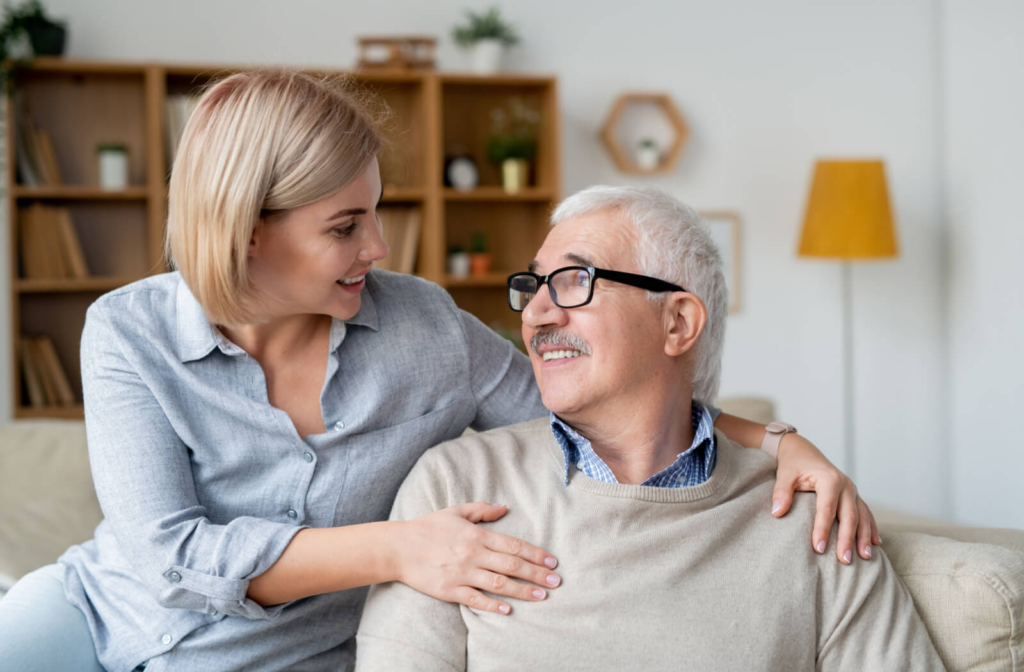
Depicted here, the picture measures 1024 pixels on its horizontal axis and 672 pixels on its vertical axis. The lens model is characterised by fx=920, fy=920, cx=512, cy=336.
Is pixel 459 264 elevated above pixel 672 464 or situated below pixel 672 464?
above

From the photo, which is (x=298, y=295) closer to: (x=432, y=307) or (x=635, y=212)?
(x=432, y=307)

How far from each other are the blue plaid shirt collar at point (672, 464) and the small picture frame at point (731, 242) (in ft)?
10.9

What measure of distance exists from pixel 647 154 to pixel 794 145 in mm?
854

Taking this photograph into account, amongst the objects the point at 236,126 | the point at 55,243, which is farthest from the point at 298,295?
the point at 55,243

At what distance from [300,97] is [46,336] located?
3067 mm

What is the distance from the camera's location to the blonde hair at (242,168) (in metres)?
1.36

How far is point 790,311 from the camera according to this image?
15.8ft

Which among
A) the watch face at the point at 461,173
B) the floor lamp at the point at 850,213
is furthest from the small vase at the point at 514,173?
the floor lamp at the point at 850,213

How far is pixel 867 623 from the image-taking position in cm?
131

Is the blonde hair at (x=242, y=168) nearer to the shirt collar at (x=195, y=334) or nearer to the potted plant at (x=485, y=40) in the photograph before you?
the shirt collar at (x=195, y=334)

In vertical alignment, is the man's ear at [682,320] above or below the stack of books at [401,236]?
below

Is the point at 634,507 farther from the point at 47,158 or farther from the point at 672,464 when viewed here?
the point at 47,158

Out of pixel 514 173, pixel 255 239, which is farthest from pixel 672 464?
pixel 514 173

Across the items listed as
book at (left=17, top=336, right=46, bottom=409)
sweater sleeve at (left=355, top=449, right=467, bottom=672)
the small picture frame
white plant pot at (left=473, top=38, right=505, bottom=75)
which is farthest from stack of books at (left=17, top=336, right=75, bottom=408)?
the small picture frame
